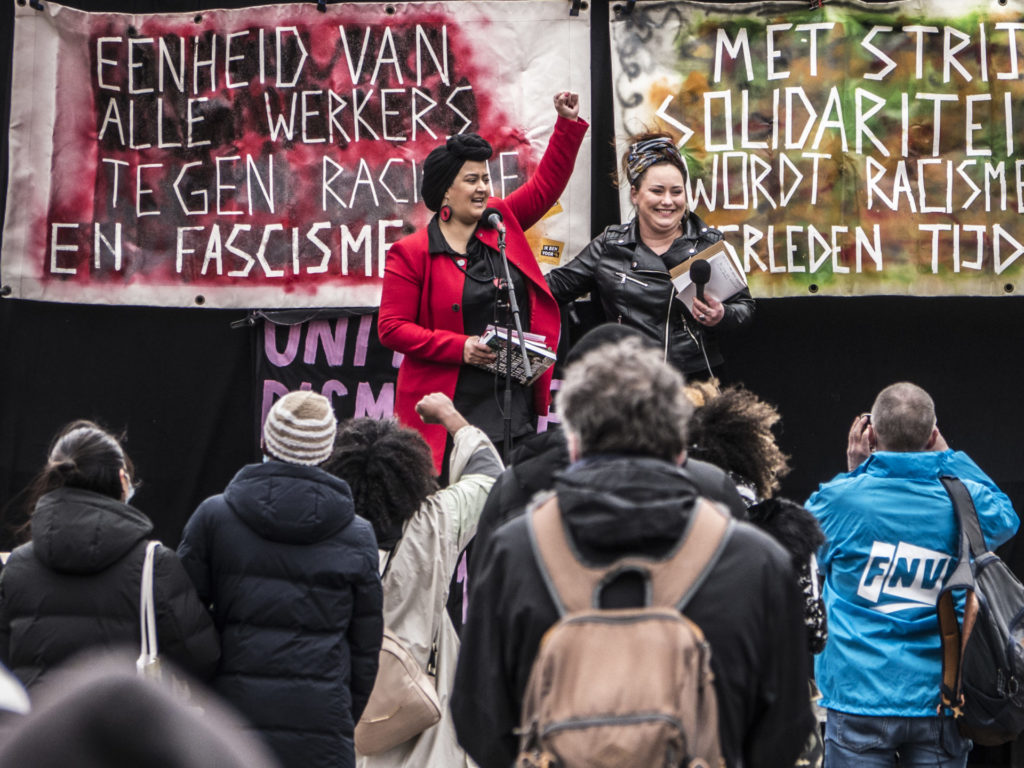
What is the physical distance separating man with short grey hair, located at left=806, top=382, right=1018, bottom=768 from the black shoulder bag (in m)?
0.04

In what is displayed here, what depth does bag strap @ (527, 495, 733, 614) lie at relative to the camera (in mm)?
2496

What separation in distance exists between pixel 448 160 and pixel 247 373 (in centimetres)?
165

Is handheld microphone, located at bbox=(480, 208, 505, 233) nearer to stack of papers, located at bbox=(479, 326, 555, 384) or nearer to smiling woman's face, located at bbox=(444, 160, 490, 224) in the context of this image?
smiling woman's face, located at bbox=(444, 160, 490, 224)

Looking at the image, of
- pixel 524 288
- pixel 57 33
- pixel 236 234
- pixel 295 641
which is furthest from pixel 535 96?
pixel 295 641

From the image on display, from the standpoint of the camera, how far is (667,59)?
6793 mm

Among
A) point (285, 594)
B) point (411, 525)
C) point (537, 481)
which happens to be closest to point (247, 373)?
point (411, 525)

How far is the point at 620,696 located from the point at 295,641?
1.80 meters

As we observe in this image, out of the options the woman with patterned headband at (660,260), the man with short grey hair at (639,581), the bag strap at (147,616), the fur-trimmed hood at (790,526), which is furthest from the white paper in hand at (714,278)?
the man with short grey hair at (639,581)

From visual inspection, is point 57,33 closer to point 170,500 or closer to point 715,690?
point 170,500

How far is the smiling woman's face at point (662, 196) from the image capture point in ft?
20.7

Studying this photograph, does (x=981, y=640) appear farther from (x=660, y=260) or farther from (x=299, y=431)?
(x=660, y=260)

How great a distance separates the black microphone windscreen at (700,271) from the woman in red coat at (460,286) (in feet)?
2.33

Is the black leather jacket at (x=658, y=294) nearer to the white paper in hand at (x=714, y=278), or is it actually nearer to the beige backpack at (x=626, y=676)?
the white paper in hand at (x=714, y=278)

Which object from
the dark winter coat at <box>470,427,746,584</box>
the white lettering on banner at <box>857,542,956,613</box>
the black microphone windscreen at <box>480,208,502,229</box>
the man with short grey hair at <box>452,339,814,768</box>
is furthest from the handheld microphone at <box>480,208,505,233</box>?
the man with short grey hair at <box>452,339,814,768</box>
